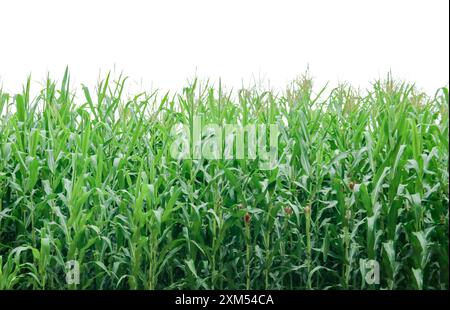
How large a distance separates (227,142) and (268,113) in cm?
53

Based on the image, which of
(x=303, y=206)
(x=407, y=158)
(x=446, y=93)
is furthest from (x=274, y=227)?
(x=446, y=93)

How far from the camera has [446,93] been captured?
4.86 metres

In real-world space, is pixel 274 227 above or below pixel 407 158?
below

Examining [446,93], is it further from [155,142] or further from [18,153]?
[18,153]

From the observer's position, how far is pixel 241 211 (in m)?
4.70

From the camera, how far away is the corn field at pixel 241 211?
465 centimetres

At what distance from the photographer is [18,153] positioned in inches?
198

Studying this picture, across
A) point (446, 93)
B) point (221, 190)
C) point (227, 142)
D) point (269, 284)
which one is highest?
point (446, 93)

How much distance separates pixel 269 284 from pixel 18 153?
186 centimetres

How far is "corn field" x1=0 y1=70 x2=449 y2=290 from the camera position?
4.65 metres

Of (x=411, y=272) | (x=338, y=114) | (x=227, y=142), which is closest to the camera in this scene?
(x=411, y=272)

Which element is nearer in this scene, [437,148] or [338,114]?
[437,148]

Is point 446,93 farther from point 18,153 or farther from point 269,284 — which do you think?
point 18,153

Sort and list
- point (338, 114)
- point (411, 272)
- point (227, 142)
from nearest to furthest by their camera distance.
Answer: point (411, 272) < point (227, 142) < point (338, 114)
